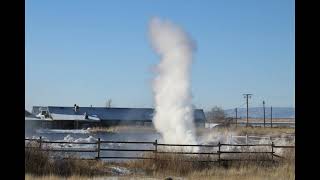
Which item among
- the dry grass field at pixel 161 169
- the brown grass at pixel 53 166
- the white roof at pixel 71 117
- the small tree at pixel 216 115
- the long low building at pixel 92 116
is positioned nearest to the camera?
the dry grass field at pixel 161 169

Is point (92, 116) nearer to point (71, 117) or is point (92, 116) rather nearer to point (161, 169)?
point (71, 117)

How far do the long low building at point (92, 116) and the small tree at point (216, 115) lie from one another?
41.8 ft

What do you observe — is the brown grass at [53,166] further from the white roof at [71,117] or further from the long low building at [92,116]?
the white roof at [71,117]

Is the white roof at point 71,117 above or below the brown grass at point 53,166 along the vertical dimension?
below

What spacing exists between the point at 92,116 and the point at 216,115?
27690mm

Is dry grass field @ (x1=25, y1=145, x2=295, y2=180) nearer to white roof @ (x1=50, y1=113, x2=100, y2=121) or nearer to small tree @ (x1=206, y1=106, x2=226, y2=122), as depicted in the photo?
white roof @ (x1=50, y1=113, x2=100, y2=121)

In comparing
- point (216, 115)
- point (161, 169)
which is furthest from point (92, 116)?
point (161, 169)

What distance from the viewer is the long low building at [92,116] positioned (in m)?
81.8

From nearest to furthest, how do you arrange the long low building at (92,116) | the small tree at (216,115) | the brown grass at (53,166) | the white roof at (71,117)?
the brown grass at (53,166) < the long low building at (92,116) < the white roof at (71,117) < the small tree at (216,115)

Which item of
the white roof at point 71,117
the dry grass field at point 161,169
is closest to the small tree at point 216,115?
the white roof at point 71,117

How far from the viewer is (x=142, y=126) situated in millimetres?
85250

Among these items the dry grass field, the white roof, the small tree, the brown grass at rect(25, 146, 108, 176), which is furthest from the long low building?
the brown grass at rect(25, 146, 108, 176)

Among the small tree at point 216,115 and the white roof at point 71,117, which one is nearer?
the white roof at point 71,117
